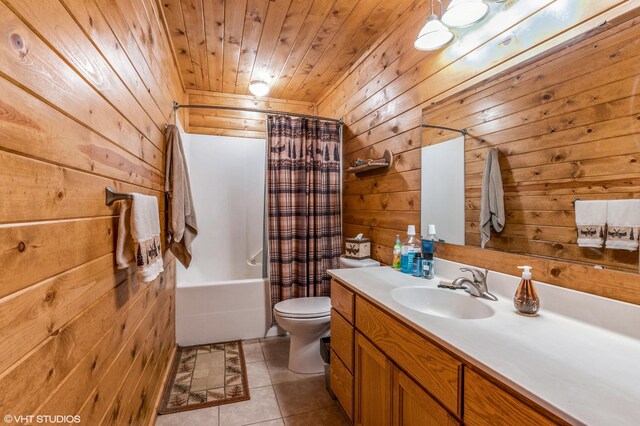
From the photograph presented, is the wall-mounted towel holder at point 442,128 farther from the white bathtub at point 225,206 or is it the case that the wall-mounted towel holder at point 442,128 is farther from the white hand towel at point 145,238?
the white bathtub at point 225,206

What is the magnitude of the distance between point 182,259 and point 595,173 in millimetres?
2283

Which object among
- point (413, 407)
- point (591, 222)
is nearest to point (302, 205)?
point (413, 407)

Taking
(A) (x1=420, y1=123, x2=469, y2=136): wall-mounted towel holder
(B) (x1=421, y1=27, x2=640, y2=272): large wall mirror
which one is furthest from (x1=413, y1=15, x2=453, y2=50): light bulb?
(A) (x1=420, y1=123, x2=469, y2=136): wall-mounted towel holder

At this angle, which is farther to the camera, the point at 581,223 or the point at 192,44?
the point at 192,44

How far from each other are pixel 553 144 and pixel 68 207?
5.10ft

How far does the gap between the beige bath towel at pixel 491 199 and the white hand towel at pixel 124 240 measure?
1.50 m

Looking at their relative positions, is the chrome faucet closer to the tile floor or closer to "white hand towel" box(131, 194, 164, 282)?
the tile floor

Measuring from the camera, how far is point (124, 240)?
1.10 metres

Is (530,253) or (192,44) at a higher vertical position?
A: (192,44)

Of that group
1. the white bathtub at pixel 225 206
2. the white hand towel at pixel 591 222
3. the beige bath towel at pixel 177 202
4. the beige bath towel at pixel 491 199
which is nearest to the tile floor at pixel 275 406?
the beige bath towel at pixel 177 202

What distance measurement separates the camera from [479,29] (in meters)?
1.42

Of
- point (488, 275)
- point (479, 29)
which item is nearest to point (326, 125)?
point (479, 29)

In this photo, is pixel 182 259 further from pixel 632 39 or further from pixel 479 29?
pixel 632 39

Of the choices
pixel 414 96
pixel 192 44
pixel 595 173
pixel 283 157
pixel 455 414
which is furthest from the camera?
pixel 283 157
